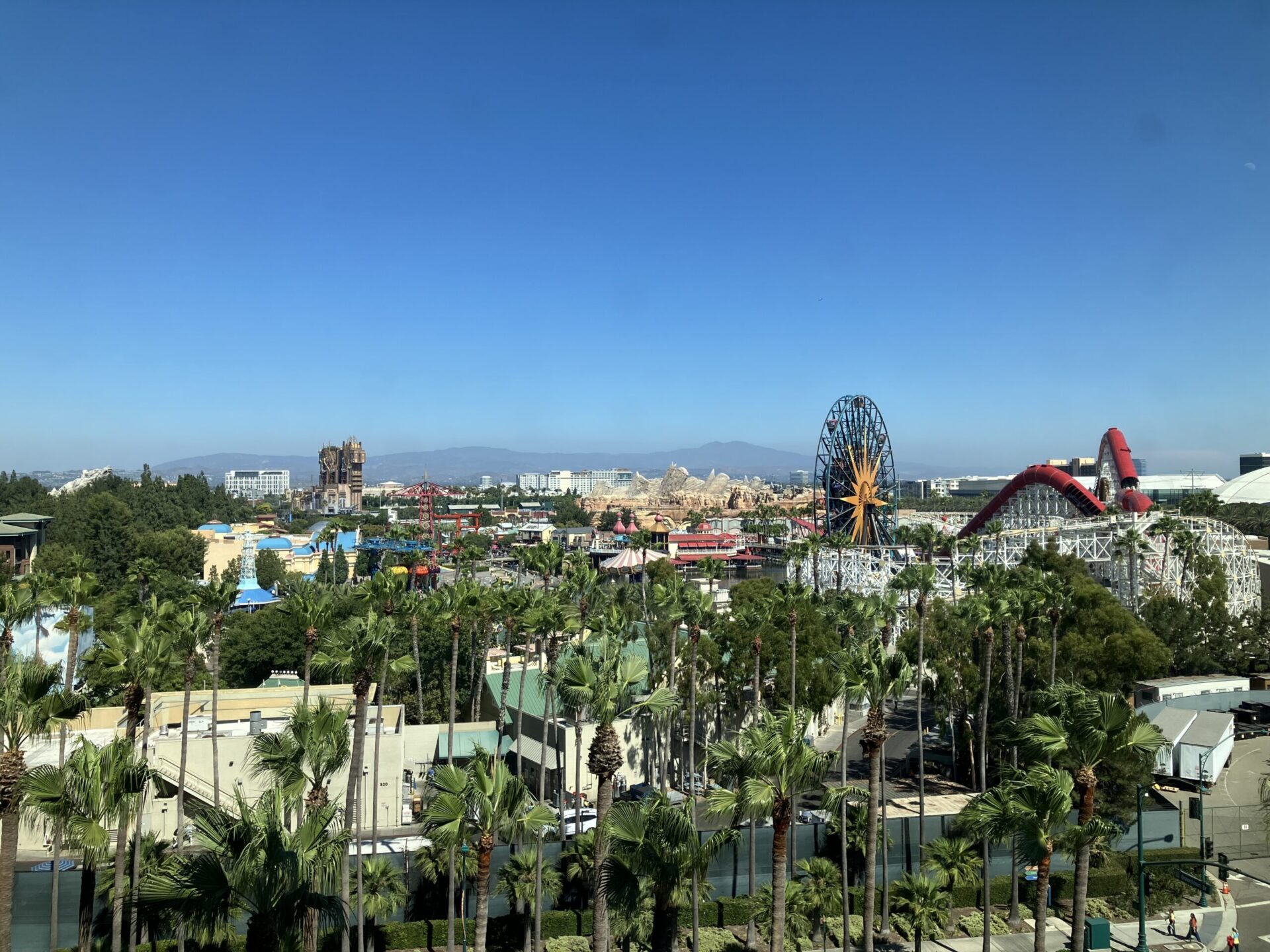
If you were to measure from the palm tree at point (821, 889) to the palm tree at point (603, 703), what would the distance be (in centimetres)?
859

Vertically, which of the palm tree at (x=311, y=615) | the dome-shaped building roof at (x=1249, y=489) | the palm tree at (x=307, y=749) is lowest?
the palm tree at (x=307, y=749)

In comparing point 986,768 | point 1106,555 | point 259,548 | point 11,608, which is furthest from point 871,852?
point 259,548

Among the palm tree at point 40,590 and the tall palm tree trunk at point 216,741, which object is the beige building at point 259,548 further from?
the tall palm tree trunk at point 216,741

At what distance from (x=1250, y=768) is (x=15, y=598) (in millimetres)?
46575

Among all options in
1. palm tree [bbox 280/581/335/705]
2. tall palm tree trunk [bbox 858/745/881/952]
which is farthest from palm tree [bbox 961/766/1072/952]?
Answer: palm tree [bbox 280/581/335/705]

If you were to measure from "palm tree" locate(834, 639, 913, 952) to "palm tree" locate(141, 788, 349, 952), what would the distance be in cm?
1068

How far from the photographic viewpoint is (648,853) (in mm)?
18328

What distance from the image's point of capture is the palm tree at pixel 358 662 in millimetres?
21391

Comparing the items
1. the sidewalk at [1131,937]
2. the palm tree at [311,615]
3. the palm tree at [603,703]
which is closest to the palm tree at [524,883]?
the palm tree at [311,615]

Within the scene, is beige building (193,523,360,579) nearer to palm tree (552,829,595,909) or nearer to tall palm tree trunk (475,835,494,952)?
palm tree (552,829,595,909)

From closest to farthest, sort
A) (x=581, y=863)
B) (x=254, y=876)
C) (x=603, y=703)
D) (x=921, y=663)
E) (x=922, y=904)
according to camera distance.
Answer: (x=254, y=876)
(x=603, y=703)
(x=922, y=904)
(x=581, y=863)
(x=921, y=663)

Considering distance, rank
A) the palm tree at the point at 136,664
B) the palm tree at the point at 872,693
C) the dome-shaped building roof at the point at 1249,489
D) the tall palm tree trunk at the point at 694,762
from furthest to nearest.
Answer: the dome-shaped building roof at the point at 1249,489 < the tall palm tree trunk at the point at 694,762 < the palm tree at the point at 136,664 < the palm tree at the point at 872,693

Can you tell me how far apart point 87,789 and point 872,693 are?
48.1 feet

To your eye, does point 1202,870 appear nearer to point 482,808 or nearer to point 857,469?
point 482,808
